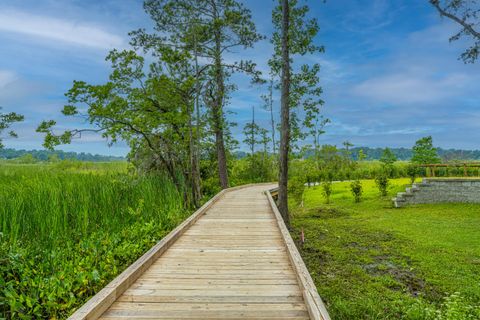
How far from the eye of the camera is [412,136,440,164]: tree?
2988 centimetres

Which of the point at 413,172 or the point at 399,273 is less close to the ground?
the point at 413,172

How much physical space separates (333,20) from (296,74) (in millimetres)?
2151

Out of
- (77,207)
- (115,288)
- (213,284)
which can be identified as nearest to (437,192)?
(213,284)

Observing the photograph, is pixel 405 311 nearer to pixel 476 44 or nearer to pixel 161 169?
pixel 161 169

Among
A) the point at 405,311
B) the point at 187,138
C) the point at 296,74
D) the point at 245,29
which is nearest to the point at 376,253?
the point at 405,311

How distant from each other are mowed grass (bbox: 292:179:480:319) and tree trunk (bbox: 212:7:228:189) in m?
5.15

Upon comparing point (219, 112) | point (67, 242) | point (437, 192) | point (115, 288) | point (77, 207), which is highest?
point (219, 112)

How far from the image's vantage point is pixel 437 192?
14281mm

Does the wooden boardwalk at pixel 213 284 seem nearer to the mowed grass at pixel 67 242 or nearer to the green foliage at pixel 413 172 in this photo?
the mowed grass at pixel 67 242

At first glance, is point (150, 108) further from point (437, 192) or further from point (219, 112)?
point (437, 192)

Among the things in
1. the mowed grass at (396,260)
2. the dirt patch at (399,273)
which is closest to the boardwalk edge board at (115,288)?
the mowed grass at (396,260)

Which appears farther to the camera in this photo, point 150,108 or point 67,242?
point 150,108

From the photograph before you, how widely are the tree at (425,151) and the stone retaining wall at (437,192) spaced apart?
17353 millimetres

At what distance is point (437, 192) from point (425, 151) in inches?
724
